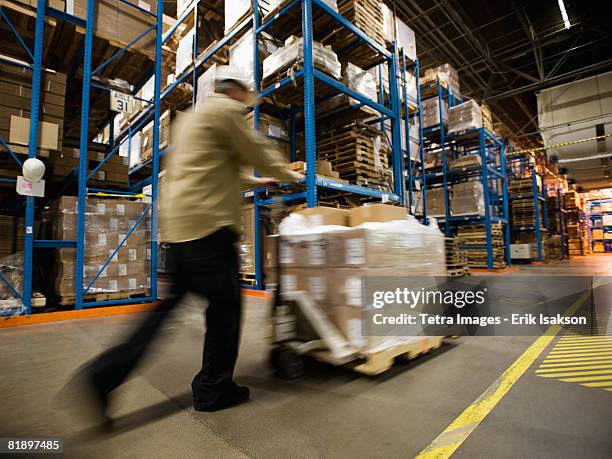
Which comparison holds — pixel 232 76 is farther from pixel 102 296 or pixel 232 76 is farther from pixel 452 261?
pixel 452 261

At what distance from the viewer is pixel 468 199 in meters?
10.3

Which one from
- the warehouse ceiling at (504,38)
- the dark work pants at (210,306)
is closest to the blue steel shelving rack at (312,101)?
the dark work pants at (210,306)

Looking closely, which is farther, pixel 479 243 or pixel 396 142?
pixel 479 243

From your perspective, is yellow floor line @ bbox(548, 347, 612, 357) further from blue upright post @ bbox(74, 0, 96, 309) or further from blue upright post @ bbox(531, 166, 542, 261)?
blue upright post @ bbox(531, 166, 542, 261)

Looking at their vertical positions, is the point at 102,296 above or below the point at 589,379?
above

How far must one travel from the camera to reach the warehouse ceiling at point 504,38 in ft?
37.4

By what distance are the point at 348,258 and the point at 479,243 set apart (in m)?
9.55

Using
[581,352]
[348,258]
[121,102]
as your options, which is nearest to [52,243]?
[121,102]

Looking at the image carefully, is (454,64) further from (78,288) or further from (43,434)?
(43,434)

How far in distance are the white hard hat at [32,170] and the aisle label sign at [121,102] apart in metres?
1.46

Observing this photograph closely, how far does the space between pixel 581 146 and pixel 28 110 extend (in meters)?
17.3

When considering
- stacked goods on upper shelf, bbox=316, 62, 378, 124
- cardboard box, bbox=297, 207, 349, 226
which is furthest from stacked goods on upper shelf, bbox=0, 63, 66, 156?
stacked goods on upper shelf, bbox=316, 62, 378, 124

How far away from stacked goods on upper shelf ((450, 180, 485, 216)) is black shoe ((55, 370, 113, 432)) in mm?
10557

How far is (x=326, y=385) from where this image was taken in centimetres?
210
